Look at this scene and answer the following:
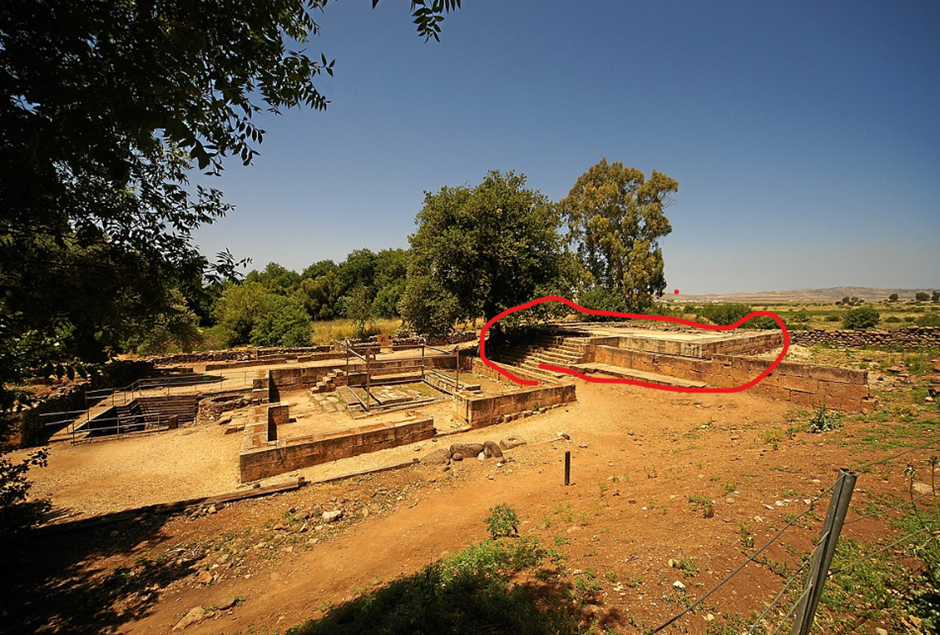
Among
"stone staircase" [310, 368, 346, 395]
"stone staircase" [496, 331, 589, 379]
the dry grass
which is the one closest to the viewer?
"stone staircase" [310, 368, 346, 395]

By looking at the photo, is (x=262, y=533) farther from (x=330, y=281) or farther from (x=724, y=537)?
(x=330, y=281)

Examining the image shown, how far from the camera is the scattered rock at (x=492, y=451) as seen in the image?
845 centimetres

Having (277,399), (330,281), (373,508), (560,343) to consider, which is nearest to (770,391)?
(560,343)

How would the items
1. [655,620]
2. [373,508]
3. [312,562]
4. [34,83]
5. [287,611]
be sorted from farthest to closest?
1. [373,508]
2. [312,562]
3. [287,611]
4. [655,620]
5. [34,83]

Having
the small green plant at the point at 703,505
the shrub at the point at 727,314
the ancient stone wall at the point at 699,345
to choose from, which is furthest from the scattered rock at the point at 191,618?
the shrub at the point at 727,314

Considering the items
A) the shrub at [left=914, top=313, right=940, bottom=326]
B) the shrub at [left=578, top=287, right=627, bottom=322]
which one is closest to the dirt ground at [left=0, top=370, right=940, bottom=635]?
the shrub at [left=578, top=287, right=627, bottom=322]

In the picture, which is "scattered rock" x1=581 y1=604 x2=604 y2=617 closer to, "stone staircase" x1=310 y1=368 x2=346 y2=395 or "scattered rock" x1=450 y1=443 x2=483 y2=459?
"scattered rock" x1=450 y1=443 x2=483 y2=459

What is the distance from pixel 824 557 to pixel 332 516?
6308 mm

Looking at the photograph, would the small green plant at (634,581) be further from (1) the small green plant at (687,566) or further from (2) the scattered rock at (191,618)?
(2) the scattered rock at (191,618)

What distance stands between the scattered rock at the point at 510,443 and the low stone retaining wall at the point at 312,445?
2109mm

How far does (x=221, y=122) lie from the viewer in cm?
327

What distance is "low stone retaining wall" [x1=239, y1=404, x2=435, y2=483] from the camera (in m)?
7.95

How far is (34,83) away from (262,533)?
6216mm

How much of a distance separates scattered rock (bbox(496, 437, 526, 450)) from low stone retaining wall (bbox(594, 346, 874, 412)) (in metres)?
8.26
